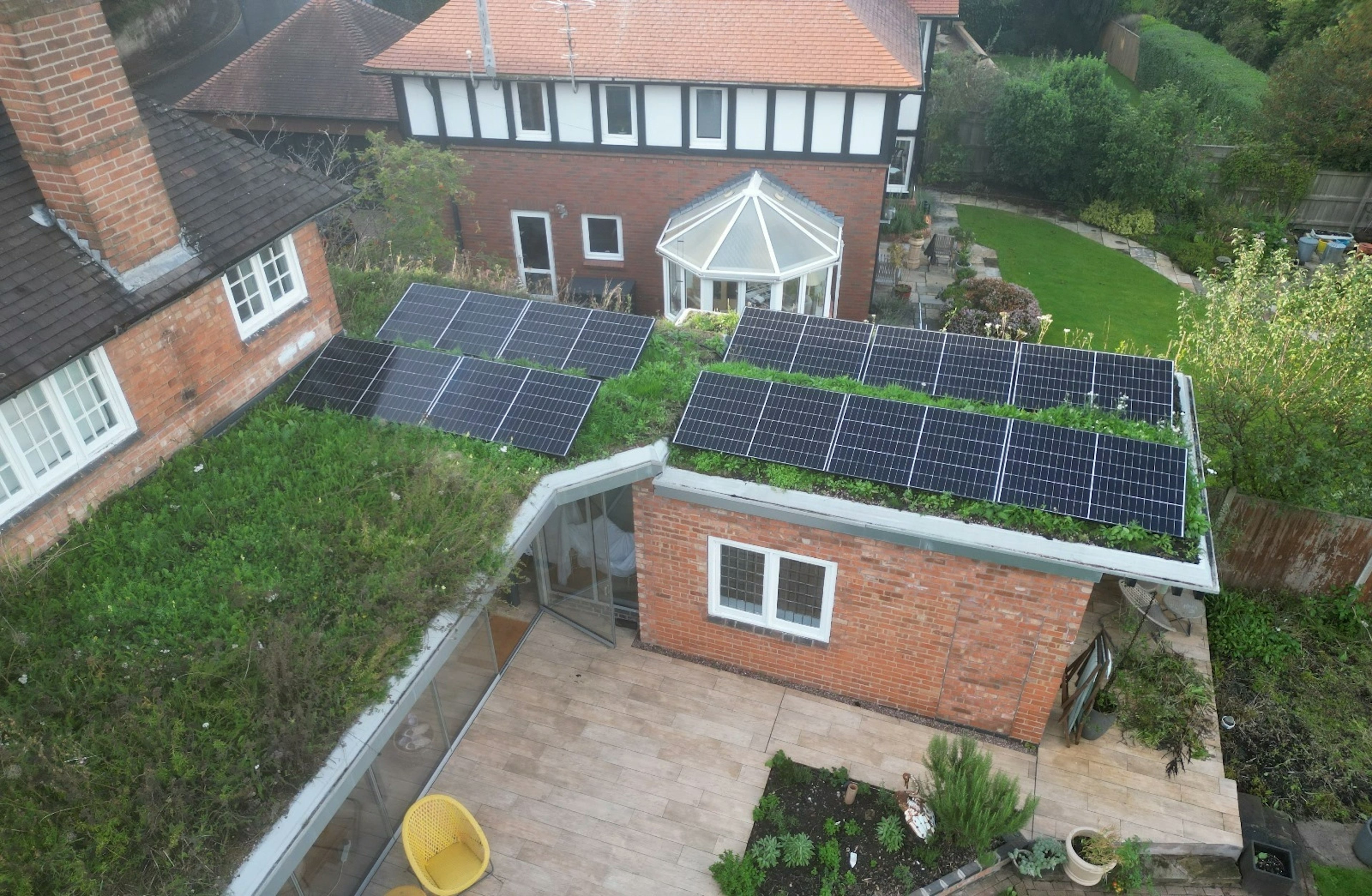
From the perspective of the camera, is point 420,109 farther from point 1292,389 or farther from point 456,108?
point 1292,389

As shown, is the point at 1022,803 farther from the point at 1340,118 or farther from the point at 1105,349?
the point at 1340,118

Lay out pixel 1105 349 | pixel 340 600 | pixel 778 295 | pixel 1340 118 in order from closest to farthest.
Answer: pixel 340 600 → pixel 778 295 → pixel 1105 349 → pixel 1340 118

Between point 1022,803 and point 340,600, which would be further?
point 1022,803

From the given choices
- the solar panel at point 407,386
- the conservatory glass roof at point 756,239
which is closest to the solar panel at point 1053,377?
the solar panel at point 407,386

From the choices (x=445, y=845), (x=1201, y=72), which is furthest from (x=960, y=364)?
(x=1201, y=72)

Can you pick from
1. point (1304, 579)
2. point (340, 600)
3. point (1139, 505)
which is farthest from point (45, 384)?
point (1304, 579)

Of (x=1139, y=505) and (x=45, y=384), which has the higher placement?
(x=45, y=384)

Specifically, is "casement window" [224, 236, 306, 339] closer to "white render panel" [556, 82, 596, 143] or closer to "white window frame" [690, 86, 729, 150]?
"white render panel" [556, 82, 596, 143]

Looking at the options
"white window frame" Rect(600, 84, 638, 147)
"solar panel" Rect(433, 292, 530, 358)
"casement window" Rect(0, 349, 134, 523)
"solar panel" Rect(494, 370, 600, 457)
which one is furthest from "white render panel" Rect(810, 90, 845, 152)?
"casement window" Rect(0, 349, 134, 523)
